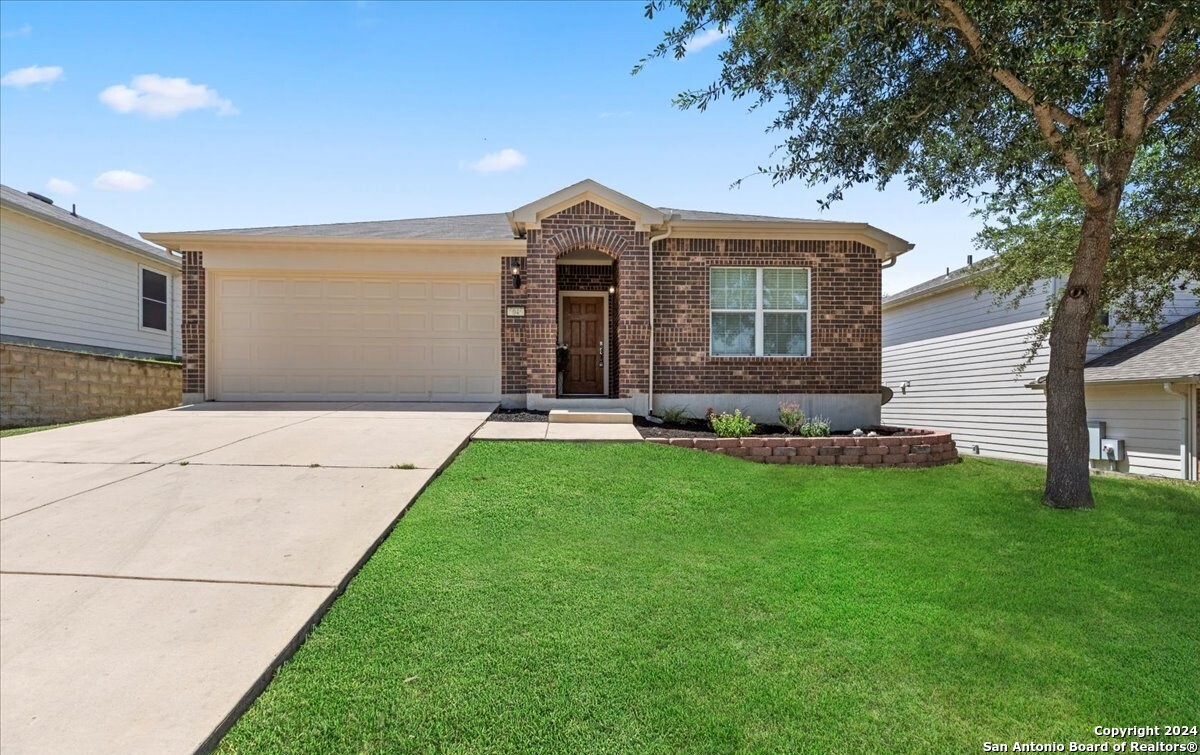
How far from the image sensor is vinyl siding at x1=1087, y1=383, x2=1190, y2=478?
9961 millimetres

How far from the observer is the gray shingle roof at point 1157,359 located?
9.57m

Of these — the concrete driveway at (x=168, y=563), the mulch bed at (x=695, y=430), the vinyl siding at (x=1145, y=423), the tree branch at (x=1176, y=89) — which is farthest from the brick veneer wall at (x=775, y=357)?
the vinyl siding at (x=1145, y=423)

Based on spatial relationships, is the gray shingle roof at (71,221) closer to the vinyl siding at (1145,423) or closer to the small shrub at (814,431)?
the small shrub at (814,431)

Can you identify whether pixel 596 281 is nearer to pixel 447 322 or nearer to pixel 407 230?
pixel 447 322

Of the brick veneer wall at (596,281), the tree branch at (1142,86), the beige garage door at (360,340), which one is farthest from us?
the brick veneer wall at (596,281)

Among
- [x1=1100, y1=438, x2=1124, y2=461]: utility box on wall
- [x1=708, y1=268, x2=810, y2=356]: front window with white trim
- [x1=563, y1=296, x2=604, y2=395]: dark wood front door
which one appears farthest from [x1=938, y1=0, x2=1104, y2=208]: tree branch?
[x1=1100, y1=438, x2=1124, y2=461]: utility box on wall

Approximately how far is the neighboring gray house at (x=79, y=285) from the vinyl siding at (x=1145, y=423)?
2217cm

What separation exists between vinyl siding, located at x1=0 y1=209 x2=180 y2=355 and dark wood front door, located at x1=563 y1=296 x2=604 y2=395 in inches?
453

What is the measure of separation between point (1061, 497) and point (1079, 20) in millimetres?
4232

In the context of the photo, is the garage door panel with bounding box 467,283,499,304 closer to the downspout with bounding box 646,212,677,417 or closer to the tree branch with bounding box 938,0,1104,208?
the downspout with bounding box 646,212,677,417

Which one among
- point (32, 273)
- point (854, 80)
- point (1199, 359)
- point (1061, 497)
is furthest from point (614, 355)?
point (32, 273)

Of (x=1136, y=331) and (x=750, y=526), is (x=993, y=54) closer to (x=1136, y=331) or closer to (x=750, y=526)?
(x=750, y=526)

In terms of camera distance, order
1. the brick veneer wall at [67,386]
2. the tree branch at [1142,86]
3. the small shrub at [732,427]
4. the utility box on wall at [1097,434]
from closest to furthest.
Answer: the tree branch at [1142,86], the small shrub at [732,427], the brick veneer wall at [67,386], the utility box on wall at [1097,434]

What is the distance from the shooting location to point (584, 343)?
36.8 feet
